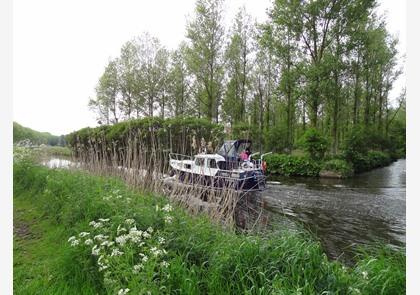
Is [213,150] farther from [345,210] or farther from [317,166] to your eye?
[317,166]

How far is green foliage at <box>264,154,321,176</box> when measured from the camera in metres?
20.5

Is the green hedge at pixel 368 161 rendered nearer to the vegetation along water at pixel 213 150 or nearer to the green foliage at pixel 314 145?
the vegetation along water at pixel 213 150

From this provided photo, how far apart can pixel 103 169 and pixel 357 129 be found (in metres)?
21.7

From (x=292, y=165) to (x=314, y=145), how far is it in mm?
2183

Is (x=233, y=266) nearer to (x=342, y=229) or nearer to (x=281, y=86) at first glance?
(x=342, y=229)

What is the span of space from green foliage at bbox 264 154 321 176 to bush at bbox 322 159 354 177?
589 mm

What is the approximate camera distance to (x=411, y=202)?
2.00 meters

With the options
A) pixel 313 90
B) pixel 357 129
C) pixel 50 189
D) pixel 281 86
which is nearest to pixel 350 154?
pixel 357 129

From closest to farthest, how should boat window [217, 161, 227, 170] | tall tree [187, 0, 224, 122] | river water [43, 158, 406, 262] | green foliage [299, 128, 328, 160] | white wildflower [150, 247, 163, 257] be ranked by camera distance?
white wildflower [150, 247, 163, 257] < river water [43, 158, 406, 262] < boat window [217, 161, 227, 170] < green foliage [299, 128, 328, 160] < tall tree [187, 0, 224, 122]

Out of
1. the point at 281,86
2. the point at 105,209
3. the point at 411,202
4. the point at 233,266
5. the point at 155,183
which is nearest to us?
the point at 411,202

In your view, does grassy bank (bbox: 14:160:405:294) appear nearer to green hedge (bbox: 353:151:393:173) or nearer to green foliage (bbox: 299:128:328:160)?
green foliage (bbox: 299:128:328:160)

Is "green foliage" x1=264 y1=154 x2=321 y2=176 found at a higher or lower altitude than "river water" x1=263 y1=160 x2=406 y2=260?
higher

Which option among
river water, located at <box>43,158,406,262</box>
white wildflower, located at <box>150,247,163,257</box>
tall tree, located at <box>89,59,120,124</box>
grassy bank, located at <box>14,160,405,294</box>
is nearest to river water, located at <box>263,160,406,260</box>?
river water, located at <box>43,158,406,262</box>

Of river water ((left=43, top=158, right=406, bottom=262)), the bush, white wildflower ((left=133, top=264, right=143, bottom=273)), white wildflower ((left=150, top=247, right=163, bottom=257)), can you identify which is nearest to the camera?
white wildflower ((left=133, top=264, right=143, bottom=273))
